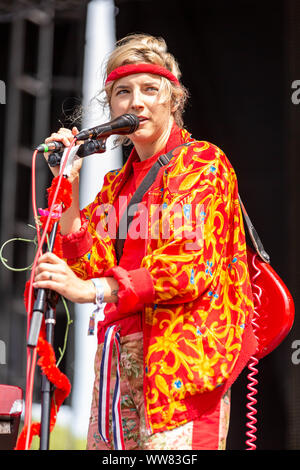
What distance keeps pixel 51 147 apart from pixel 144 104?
1.45 ft

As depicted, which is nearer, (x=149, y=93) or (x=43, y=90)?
(x=149, y=93)

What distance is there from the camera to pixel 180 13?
3982 millimetres

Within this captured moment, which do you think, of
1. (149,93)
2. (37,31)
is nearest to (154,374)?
(149,93)

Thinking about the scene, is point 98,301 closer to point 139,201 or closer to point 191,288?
point 191,288

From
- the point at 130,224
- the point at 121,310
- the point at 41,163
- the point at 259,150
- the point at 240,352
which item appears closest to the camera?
the point at 121,310

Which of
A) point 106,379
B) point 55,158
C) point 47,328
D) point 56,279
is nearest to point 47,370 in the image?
point 47,328

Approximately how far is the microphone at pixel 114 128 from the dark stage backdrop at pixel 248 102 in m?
1.82

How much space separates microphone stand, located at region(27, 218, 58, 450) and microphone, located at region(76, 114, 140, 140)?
261mm

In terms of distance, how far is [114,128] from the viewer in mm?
1907

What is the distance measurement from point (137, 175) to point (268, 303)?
58cm

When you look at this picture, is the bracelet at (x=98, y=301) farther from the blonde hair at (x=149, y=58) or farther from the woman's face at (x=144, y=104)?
the blonde hair at (x=149, y=58)

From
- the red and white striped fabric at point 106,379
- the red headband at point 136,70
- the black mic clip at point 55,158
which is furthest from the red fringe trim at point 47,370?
the red headband at point 136,70

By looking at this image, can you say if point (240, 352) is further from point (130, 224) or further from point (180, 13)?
point (180, 13)

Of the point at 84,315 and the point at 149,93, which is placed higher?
the point at 149,93
